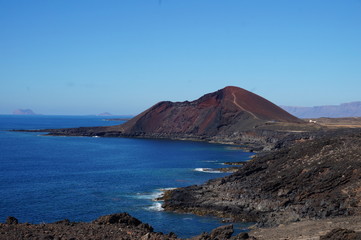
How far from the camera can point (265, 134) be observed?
112 metres

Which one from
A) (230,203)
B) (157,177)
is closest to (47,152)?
(157,177)

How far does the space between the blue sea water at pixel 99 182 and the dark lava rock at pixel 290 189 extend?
2.48 m

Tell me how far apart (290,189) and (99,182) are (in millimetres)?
23839

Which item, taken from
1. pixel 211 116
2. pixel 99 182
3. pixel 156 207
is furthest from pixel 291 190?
pixel 211 116

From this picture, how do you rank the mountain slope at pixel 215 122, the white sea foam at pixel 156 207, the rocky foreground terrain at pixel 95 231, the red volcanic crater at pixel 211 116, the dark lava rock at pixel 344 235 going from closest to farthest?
the dark lava rock at pixel 344 235
the rocky foreground terrain at pixel 95 231
the white sea foam at pixel 156 207
the mountain slope at pixel 215 122
the red volcanic crater at pixel 211 116

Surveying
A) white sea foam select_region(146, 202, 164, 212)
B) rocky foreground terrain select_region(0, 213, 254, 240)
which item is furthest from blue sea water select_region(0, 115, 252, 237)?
rocky foreground terrain select_region(0, 213, 254, 240)

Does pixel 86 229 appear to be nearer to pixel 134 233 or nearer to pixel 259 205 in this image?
pixel 134 233

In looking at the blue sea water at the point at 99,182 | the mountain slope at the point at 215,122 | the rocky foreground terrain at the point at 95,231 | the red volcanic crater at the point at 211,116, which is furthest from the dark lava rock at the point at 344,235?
the red volcanic crater at the point at 211,116

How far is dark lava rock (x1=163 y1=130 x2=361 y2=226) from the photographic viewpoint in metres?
32.5

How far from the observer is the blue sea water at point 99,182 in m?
35.2

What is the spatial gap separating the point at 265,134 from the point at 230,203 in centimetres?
7631

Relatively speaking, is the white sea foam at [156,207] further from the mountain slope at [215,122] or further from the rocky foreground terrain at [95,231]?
the mountain slope at [215,122]

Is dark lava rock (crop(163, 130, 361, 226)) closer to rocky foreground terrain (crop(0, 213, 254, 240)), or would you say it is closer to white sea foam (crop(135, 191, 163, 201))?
white sea foam (crop(135, 191, 163, 201))

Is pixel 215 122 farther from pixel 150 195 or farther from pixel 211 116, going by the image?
pixel 150 195
